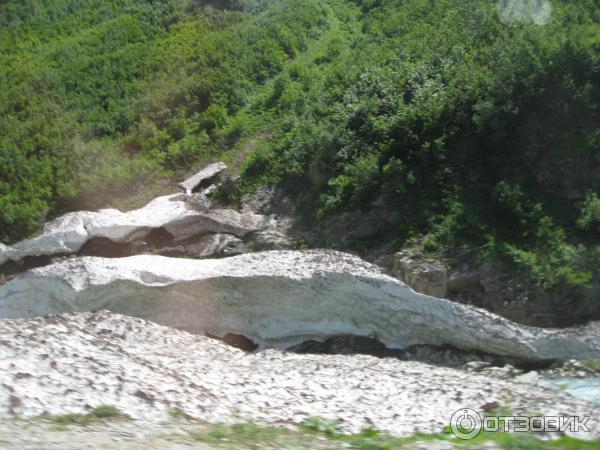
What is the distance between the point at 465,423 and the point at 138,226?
287 inches

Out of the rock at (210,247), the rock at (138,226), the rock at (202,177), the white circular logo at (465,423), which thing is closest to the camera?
the white circular logo at (465,423)

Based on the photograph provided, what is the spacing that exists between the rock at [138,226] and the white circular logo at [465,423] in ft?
18.5

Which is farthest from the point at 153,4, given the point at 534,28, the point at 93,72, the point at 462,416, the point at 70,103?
the point at 462,416

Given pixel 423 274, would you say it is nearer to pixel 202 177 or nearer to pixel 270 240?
pixel 270 240

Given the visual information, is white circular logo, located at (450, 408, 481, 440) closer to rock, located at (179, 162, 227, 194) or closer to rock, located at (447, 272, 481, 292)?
rock, located at (447, 272, 481, 292)

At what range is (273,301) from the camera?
10.7 meters

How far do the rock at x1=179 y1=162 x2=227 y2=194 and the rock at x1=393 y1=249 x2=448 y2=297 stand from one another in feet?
15.3

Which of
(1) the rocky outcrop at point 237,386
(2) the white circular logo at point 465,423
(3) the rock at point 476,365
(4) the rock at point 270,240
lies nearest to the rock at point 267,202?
(4) the rock at point 270,240

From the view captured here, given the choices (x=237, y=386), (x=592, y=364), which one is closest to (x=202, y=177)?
(x=237, y=386)

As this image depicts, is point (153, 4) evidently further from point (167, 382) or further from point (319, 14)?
point (167, 382)

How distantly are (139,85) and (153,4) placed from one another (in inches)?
228

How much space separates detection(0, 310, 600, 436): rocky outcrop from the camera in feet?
21.7

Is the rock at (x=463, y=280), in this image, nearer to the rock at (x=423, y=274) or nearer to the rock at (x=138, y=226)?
the rock at (x=423, y=274)

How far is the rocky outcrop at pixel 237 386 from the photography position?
21.7 ft
